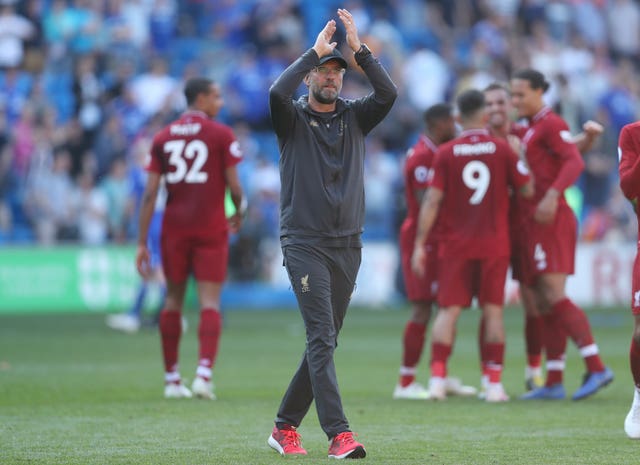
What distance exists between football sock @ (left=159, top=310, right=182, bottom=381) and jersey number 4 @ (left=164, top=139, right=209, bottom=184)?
116 cm

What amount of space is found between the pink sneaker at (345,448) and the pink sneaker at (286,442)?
342mm

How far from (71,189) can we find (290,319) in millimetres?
4821

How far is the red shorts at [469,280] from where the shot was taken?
1070 cm

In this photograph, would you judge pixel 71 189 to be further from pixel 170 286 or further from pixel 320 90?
pixel 320 90

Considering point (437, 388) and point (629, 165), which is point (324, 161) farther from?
point (437, 388)

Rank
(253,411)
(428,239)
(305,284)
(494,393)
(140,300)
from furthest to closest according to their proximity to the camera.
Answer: (140,300) → (428,239) → (494,393) → (253,411) → (305,284)

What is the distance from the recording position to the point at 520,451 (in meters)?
7.54

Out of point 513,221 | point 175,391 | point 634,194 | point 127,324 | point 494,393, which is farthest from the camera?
point 127,324

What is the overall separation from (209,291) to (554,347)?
2.97 metres

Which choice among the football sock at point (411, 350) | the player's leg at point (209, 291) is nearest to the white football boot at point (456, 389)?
the football sock at point (411, 350)

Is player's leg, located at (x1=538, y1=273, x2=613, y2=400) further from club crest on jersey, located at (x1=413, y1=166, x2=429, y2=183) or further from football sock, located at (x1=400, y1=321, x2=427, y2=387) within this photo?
club crest on jersey, located at (x1=413, y1=166, x2=429, y2=183)

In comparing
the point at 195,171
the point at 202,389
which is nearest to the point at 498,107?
the point at 195,171

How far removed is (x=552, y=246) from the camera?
432 inches

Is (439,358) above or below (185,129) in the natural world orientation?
below
